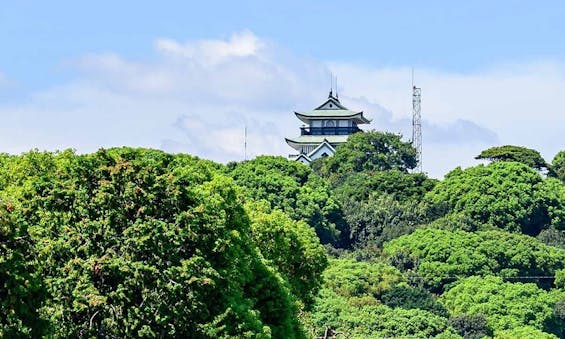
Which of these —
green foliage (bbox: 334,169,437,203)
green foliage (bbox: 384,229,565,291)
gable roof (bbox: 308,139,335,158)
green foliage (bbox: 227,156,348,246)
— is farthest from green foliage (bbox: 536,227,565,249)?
gable roof (bbox: 308,139,335,158)

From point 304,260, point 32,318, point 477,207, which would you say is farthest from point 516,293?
point 32,318

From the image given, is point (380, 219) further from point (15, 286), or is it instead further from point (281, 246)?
point (15, 286)

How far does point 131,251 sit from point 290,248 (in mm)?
18797

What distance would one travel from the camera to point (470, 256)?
101938 mm

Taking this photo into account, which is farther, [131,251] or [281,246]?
[281,246]


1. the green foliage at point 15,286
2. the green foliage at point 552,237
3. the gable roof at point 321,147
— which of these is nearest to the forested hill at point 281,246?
the green foliage at point 15,286

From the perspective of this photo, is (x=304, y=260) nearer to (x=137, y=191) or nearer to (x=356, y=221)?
(x=137, y=191)

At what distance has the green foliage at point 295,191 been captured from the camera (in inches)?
4358

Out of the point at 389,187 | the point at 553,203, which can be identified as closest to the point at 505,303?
the point at 553,203

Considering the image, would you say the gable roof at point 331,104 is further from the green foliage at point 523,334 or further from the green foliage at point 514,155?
the green foliage at point 523,334

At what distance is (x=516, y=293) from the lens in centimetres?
9294

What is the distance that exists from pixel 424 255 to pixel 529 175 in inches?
699

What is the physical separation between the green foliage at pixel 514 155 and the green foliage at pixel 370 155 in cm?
568

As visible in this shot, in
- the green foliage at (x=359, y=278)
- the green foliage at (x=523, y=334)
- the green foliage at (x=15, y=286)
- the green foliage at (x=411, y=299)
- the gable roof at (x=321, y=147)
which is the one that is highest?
the gable roof at (x=321, y=147)
